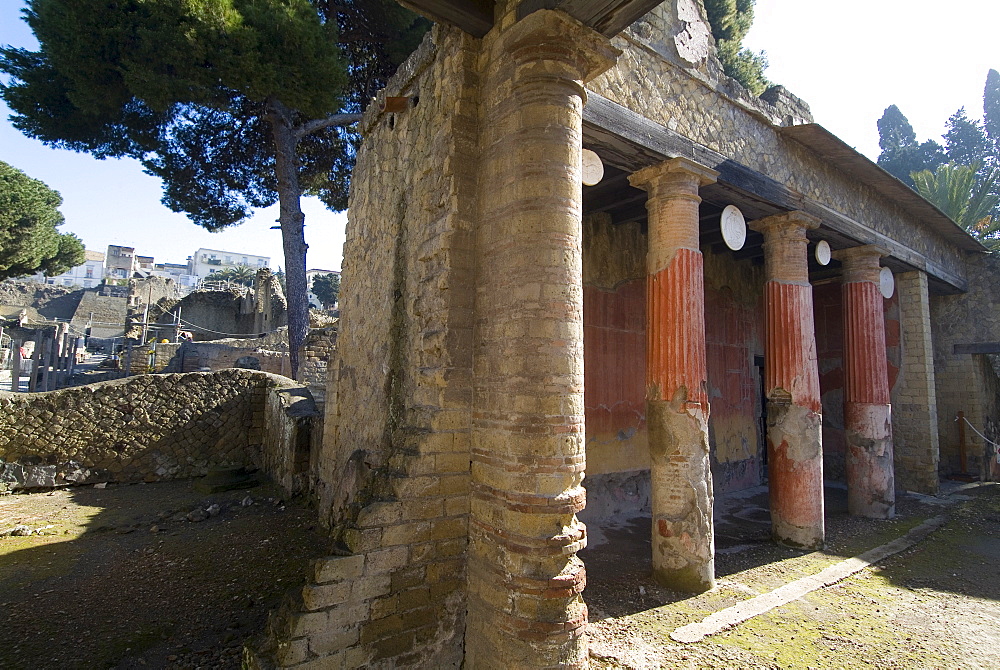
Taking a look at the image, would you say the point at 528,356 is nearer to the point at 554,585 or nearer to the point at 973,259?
the point at 554,585

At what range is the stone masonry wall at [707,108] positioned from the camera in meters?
4.96

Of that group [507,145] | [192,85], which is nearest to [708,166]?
[507,145]

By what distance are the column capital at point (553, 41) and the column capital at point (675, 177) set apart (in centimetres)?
192

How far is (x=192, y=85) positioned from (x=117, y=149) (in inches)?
145

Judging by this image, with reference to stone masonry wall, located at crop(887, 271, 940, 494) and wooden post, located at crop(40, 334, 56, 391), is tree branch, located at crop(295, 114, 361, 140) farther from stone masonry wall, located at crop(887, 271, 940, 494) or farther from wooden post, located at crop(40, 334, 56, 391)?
stone masonry wall, located at crop(887, 271, 940, 494)

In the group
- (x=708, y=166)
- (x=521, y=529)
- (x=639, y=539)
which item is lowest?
(x=639, y=539)

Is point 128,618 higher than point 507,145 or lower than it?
lower

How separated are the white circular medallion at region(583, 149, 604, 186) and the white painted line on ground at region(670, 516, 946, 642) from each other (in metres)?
3.66

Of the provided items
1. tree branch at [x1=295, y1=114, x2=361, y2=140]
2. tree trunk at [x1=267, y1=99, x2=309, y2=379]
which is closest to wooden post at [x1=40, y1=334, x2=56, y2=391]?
tree trunk at [x1=267, y1=99, x2=309, y2=379]

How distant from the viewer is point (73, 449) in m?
7.93

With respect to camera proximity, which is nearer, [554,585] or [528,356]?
[554,585]

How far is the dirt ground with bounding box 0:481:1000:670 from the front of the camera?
11.6 feet

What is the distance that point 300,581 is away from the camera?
4430 mm

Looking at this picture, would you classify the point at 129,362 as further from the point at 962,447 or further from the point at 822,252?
the point at 962,447
